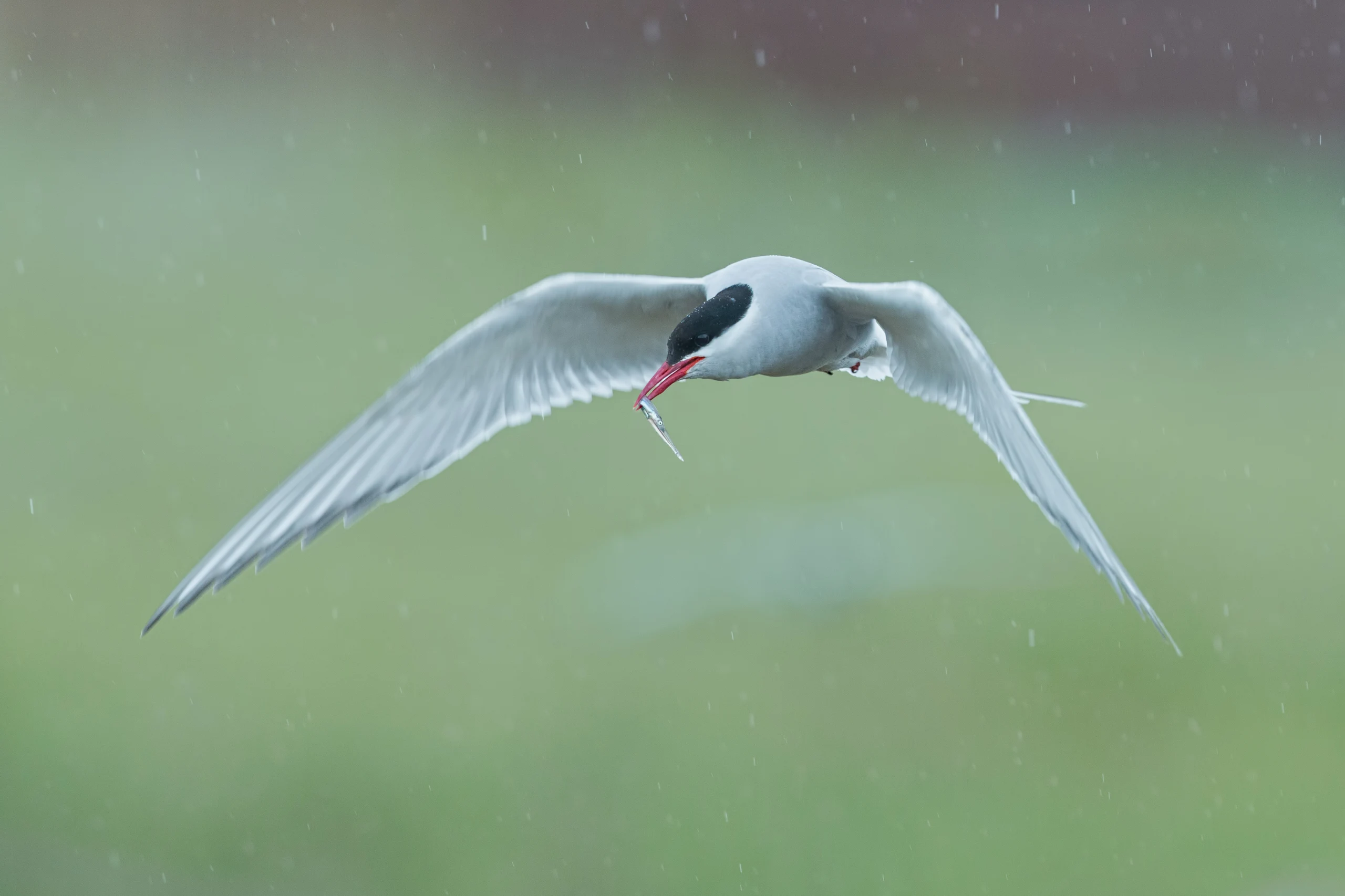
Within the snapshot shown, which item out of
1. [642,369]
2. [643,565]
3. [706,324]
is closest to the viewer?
[706,324]

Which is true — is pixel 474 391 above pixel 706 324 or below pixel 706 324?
below

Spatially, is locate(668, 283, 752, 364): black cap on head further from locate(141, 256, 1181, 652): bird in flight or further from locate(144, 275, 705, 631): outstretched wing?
locate(144, 275, 705, 631): outstretched wing

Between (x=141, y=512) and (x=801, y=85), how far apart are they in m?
9.49

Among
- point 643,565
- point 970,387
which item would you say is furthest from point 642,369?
point 643,565

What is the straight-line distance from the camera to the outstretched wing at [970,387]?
7.25ft

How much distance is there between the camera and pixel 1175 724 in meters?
13.0

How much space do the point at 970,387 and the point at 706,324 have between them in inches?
24.3

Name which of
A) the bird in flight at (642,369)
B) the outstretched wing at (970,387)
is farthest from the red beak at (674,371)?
the outstretched wing at (970,387)

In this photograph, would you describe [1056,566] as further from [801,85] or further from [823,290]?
[823,290]

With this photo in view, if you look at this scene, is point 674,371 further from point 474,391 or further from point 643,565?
point 643,565

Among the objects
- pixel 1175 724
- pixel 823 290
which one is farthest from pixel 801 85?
pixel 823 290

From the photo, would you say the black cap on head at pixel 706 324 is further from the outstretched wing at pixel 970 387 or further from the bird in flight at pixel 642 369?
the outstretched wing at pixel 970 387

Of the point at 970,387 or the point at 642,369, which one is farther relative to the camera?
the point at 642,369

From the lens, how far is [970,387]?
9.11 ft
